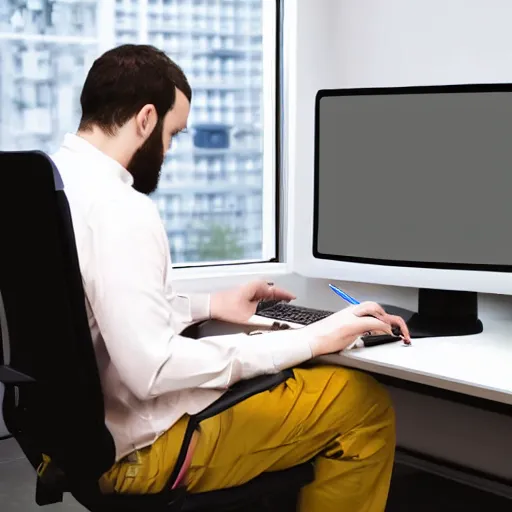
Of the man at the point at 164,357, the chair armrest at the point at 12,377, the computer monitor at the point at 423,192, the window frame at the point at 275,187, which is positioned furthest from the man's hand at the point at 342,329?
the window frame at the point at 275,187

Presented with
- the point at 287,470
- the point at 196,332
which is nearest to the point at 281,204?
the point at 196,332

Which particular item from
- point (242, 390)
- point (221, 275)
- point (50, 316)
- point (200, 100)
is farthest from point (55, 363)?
point (200, 100)

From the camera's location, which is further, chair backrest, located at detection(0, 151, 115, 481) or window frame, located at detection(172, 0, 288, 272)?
window frame, located at detection(172, 0, 288, 272)

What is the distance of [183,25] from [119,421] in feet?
5.41

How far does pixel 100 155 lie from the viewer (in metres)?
1.45

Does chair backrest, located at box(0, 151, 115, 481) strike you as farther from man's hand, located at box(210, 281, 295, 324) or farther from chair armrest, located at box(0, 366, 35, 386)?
man's hand, located at box(210, 281, 295, 324)

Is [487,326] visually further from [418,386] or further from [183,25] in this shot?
[183,25]

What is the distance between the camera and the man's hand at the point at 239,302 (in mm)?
1926

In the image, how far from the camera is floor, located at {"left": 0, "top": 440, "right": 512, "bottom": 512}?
2204 millimetres

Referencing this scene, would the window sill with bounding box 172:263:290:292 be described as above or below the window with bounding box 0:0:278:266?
below

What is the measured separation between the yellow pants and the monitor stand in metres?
0.25

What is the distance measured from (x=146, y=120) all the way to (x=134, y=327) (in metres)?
0.41

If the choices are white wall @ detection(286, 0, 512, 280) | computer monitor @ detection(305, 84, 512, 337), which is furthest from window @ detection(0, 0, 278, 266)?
computer monitor @ detection(305, 84, 512, 337)

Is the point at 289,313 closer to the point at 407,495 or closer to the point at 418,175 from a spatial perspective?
the point at 418,175
